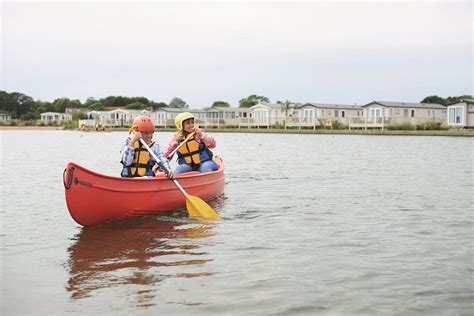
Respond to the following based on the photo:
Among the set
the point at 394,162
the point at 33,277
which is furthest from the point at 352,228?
the point at 394,162

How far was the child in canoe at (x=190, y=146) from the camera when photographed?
424 inches

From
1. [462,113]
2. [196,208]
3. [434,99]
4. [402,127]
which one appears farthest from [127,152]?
[434,99]

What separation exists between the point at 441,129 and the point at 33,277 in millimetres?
48591

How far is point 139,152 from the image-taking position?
922 cm

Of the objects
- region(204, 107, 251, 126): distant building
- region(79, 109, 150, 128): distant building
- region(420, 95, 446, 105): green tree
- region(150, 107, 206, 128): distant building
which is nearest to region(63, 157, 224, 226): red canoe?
region(204, 107, 251, 126): distant building

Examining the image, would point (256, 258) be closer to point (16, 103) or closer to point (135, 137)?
point (135, 137)

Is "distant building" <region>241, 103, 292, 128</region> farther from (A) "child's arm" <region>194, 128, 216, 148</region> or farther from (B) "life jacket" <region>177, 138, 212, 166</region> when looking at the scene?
(A) "child's arm" <region>194, 128, 216, 148</region>

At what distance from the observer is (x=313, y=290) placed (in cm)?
530

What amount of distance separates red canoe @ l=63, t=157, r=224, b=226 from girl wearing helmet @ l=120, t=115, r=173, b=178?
46cm

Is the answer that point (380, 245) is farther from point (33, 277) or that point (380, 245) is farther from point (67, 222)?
point (67, 222)

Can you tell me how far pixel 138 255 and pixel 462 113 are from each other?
158ft

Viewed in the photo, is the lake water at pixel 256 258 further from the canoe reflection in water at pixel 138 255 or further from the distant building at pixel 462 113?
the distant building at pixel 462 113

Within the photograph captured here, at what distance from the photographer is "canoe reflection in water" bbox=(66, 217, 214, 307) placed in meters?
5.58

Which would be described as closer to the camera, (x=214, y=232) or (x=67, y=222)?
(x=214, y=232)
